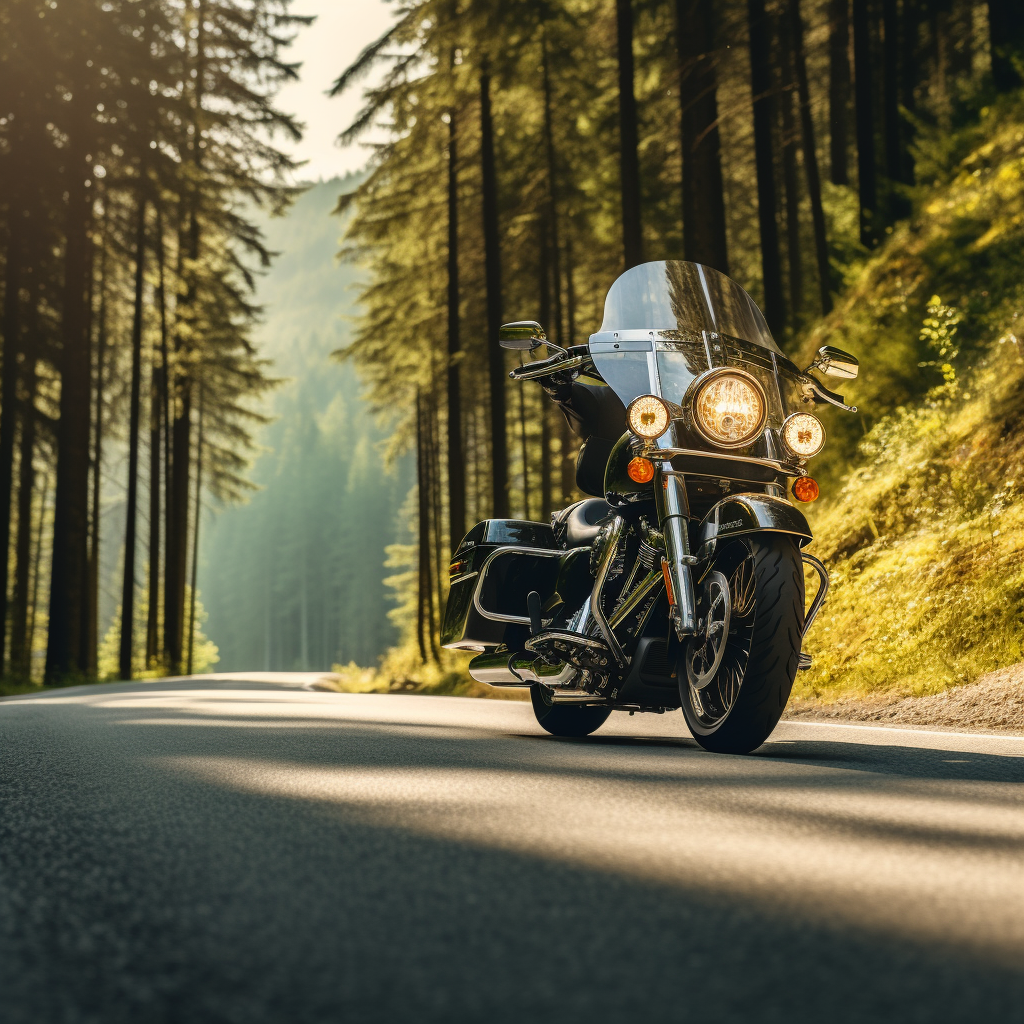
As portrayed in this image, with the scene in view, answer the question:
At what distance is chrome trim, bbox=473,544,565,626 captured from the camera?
704 cm

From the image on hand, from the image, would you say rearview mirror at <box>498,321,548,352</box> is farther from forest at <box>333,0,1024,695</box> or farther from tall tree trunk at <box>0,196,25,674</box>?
tall tree trunk at <box>0,196,25,674</box>

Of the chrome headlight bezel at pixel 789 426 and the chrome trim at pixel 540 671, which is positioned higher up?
the chrome headlight bezel at pixel 789 426

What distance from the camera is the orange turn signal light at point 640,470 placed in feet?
17.8

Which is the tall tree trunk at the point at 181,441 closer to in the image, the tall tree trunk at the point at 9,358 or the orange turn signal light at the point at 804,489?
the tall tree trunk at the point at 9,358

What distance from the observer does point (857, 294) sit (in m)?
15.4

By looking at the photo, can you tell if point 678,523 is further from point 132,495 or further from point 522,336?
point 132,495

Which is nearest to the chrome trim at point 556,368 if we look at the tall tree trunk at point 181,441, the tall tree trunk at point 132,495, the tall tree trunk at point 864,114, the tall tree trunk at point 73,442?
the tall tree trunk at point 864,114

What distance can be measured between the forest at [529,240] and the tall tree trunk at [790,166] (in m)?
0.10

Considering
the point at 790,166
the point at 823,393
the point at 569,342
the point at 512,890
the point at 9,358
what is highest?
the point at 790,166

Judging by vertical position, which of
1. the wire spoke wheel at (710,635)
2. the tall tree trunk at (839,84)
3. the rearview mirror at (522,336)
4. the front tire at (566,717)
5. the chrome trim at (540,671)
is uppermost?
the tall tree trunk at (839,84)

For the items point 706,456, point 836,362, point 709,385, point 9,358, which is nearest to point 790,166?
point 9,358

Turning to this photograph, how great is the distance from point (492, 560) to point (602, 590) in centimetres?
121

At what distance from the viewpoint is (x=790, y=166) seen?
2636 cm

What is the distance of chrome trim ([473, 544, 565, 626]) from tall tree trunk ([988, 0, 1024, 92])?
43.2ft
